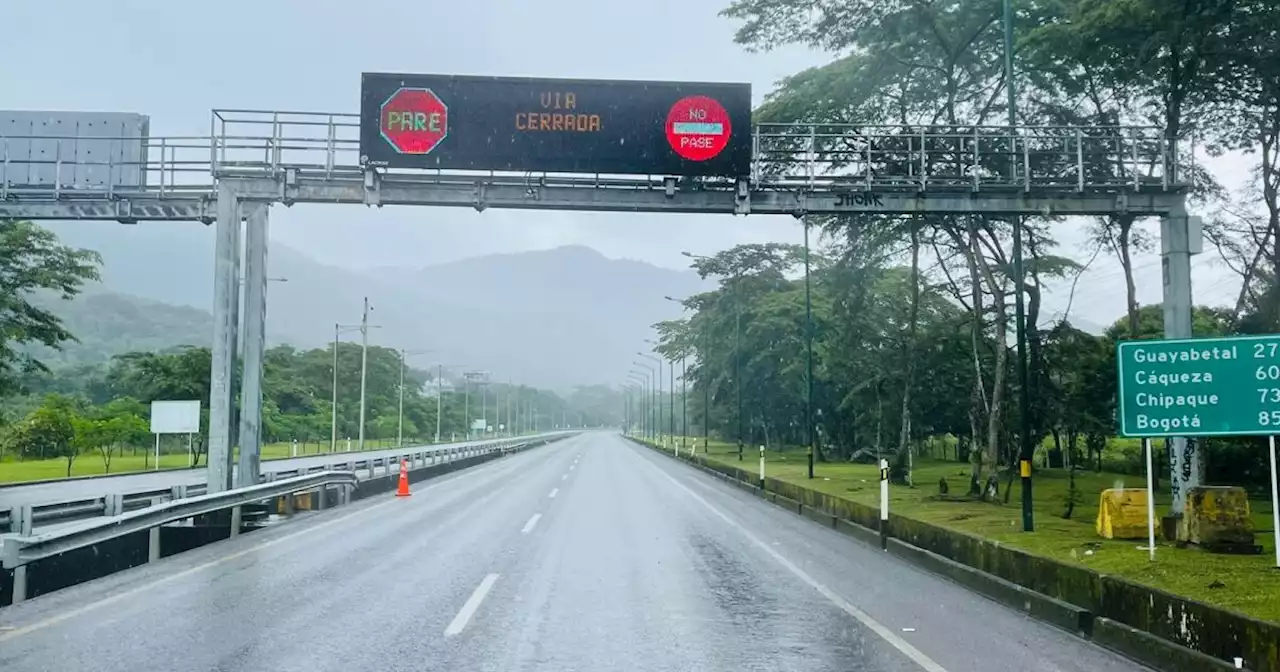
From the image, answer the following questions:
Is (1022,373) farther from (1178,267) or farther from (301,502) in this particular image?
(301,502)

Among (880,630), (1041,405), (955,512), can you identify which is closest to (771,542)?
(955,512)

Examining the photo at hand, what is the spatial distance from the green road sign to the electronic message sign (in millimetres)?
9208

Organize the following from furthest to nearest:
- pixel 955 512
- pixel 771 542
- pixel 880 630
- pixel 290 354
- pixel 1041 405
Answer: pixel 290 354, pixel 1041 405, pixel 955 512, pixel 771 542, pixel 880 630

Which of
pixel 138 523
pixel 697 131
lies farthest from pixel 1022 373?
pixel 138 523

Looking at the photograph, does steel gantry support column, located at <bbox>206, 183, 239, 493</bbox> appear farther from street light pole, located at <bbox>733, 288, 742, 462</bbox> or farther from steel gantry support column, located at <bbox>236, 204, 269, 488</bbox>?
street light pole, located at <bbox>733, 288, 742, 462</bbox>

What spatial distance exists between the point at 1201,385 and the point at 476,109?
12882 mm

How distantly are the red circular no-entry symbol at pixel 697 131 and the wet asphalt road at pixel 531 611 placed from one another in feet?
22.8

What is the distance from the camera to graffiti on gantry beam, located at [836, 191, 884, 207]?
18.8 metres

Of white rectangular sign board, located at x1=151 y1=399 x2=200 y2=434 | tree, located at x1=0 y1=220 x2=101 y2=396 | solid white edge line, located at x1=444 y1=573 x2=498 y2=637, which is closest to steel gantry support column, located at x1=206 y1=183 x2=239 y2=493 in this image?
solid white edge line, located at x1=444 y1=573 x2=498 y2=637

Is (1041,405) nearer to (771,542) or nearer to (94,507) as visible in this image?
(771,542)

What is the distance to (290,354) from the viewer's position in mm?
103125

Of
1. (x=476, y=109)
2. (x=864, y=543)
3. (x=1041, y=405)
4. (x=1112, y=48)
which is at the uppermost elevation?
(x=1112, y=48)

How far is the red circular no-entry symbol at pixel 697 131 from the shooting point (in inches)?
741

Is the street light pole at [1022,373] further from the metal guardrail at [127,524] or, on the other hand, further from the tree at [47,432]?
the tree at [47,432]
